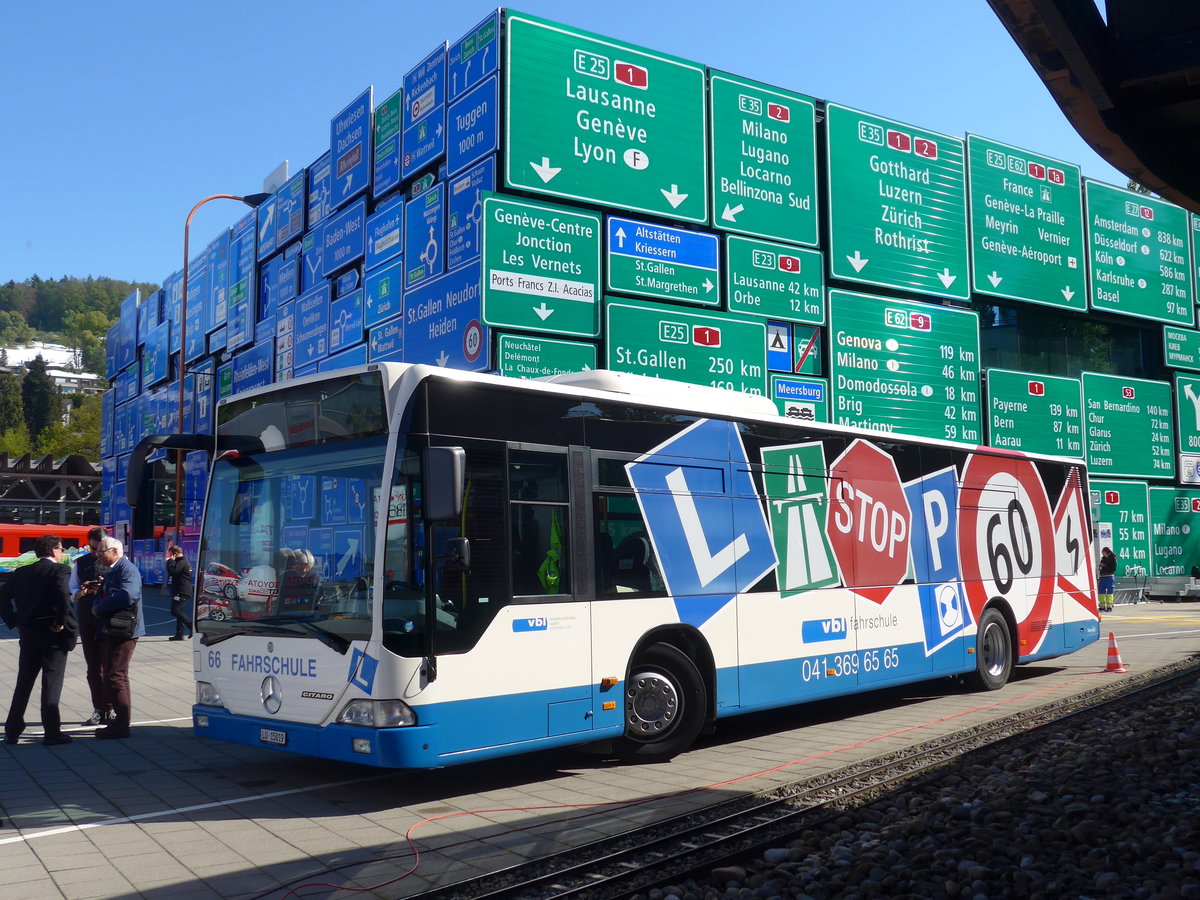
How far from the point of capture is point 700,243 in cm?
2209

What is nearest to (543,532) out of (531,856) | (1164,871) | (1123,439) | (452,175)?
(531,856)

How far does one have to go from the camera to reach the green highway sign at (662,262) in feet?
68.0

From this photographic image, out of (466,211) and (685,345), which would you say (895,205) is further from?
(466,211)

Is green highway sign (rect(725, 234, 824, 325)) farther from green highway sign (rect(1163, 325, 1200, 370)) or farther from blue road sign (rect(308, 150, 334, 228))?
green highway sign (rect(1163, 325, 1200, 370))

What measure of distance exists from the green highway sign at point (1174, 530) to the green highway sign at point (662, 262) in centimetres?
1922

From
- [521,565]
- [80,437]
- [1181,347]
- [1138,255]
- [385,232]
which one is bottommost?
[521,565]

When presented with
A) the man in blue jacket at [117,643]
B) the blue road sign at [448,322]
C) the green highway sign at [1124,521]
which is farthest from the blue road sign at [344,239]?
the green highway sign at [1124,521]

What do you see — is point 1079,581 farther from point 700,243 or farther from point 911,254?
point 911,254

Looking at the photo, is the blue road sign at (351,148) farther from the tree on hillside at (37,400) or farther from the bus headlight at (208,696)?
the tree on hillside at (37,400)

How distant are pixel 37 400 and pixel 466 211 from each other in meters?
129

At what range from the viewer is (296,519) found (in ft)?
25.3

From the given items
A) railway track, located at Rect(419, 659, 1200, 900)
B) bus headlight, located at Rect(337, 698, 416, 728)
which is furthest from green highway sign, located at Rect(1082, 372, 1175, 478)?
bus headlight, located at Rect(337, 698, 416, 728)

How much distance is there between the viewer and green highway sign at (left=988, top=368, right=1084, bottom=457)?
2852cm

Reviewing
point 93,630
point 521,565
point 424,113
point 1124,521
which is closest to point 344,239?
point 424,113
